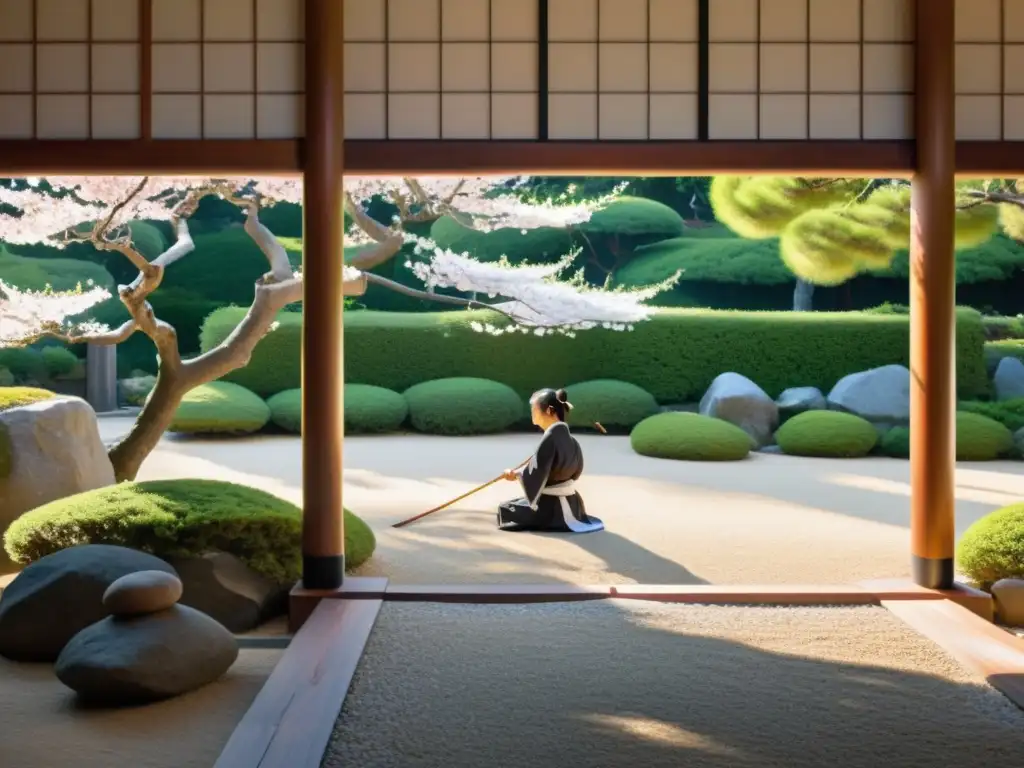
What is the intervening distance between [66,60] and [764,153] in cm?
318

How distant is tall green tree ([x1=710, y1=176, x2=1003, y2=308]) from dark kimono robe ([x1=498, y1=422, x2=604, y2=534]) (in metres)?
3.85

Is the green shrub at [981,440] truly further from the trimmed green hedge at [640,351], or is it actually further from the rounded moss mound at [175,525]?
the rounded moss mound at [175,525]

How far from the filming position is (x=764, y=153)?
183 inches

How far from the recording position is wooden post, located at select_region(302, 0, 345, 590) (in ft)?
14.4

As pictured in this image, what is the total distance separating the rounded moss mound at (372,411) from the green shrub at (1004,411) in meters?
7.04

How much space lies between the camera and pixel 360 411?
42.5ft

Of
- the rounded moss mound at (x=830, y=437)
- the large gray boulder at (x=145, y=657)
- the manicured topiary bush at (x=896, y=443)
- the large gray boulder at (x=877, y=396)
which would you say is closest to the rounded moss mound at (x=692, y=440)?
the rounded moss mound at (x=830, y=437)

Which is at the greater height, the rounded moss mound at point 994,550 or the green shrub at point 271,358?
the green shrub at point 271,358

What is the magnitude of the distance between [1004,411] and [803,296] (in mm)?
6143

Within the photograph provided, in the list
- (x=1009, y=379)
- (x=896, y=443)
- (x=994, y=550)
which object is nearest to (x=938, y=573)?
(x=994, y=550)

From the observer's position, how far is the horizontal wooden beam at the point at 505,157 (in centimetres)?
450

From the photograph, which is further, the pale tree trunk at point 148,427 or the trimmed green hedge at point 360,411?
the trimmed green hedge at point 360,411

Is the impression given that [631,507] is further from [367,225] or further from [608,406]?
[608,406]

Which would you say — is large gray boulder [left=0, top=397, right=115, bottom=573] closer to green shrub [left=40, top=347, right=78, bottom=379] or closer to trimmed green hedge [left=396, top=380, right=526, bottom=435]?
trimmed green hedge [left=396, top=380, right=526, bottom=435]
